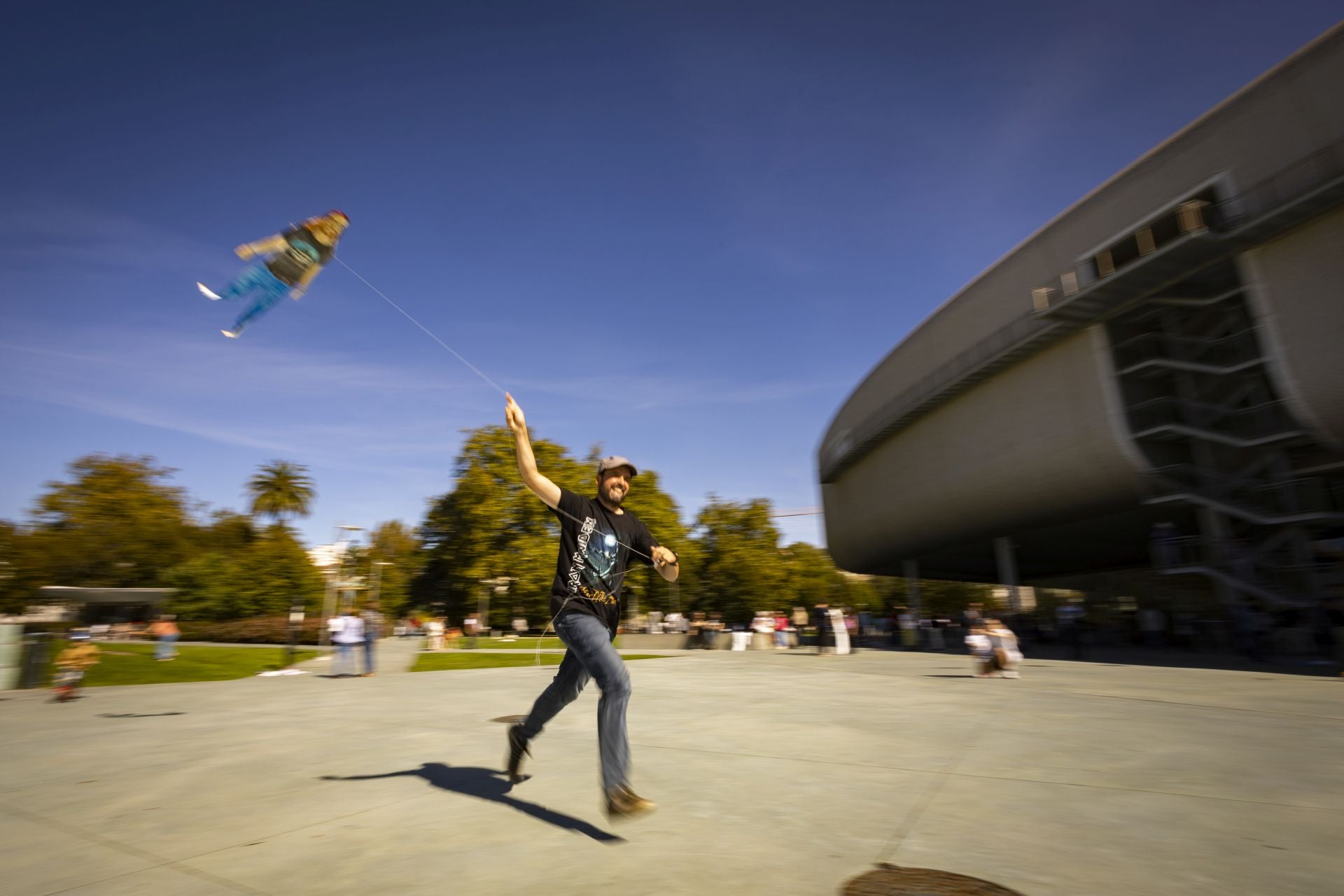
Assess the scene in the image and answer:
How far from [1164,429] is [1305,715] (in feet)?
63.4

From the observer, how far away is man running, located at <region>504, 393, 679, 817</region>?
11.0 ft

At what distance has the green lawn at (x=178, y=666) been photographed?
1444cm

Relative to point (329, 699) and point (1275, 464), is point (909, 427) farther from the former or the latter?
point (329, 699)

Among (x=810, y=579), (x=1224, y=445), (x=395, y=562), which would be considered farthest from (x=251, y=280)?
(x=395, y=562)

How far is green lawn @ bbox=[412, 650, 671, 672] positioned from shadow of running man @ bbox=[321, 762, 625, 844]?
1326 cm

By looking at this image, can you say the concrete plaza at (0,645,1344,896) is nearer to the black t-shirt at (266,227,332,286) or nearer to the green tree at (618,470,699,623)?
the black t-shirt at (266,227,332,286)

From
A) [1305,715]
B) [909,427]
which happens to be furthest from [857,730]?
[909,427]

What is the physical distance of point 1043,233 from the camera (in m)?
26.6

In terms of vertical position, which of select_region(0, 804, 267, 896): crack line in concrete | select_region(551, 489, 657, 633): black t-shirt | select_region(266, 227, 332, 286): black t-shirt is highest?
select_region(266, 227, 332, 286): black t-shirt

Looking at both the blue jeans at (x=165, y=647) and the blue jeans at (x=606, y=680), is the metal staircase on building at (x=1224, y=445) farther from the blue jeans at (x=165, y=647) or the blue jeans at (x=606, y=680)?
the blue jeans at (x=165, y=647)

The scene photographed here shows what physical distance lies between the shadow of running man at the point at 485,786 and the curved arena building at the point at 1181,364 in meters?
23.9

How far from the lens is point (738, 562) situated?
49719 millimetres

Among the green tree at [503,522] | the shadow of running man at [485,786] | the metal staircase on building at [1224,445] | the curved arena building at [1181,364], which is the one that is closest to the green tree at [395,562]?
the green tree at [503,522]

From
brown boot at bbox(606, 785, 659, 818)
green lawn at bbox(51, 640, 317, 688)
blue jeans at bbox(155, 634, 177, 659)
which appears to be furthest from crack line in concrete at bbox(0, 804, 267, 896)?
blue jeans at bbox(155, 634, 177, 659)
